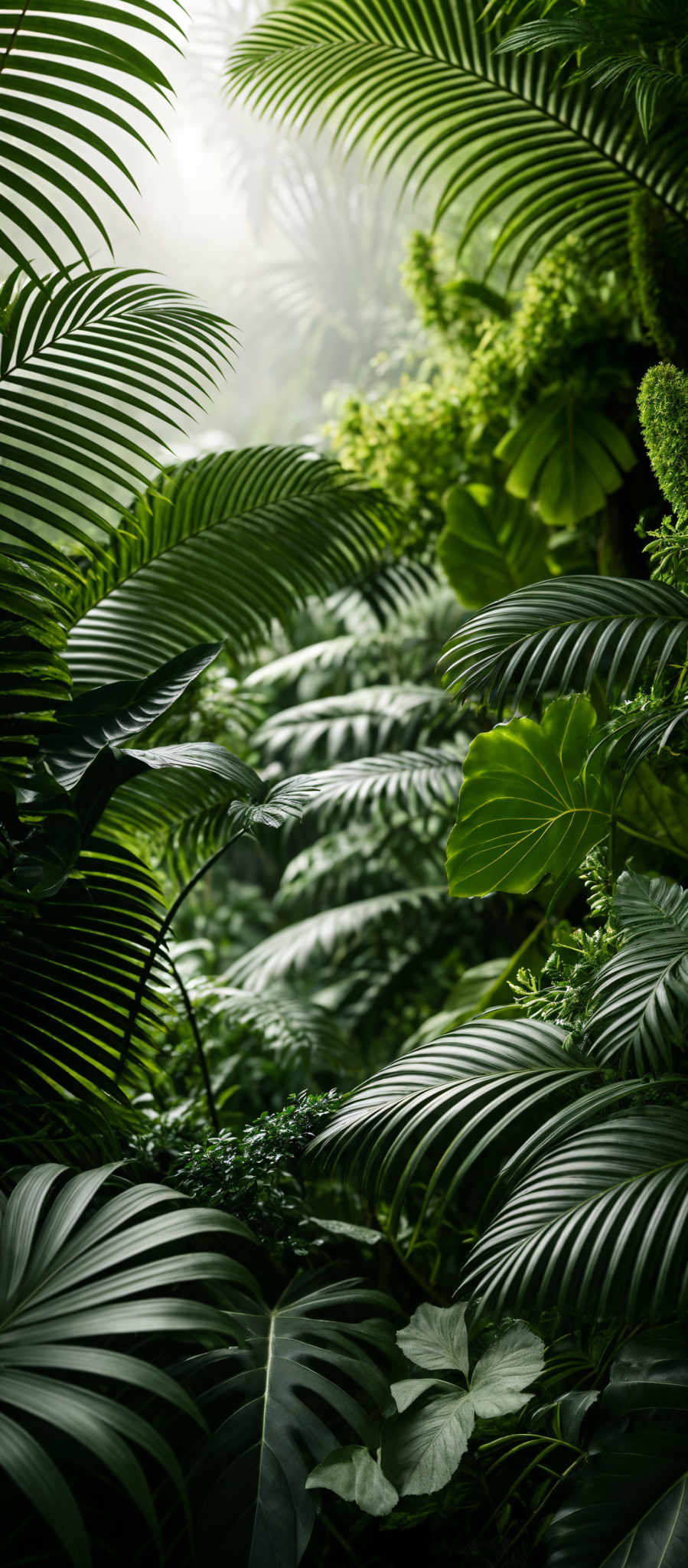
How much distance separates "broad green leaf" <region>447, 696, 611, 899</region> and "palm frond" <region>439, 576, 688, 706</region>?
0.11m

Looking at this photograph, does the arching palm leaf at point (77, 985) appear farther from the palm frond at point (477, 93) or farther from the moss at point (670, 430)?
the palm frond at point (477, 93)

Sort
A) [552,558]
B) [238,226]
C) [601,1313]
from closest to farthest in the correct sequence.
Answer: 1. [601,1313]
2. [552,558]
3. [238,226]

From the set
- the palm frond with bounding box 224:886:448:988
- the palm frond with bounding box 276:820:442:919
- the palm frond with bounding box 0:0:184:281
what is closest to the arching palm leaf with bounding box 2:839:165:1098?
the palm frond with bounding box 0:0:184:281

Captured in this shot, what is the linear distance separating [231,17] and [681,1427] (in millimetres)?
4680

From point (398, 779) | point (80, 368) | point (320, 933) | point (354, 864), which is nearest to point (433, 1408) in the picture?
point (398, 779)

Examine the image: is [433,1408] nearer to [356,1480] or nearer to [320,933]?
[356,1480]

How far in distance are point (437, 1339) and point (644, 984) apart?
1.71 ft

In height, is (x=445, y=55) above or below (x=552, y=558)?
above

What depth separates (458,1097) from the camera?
1.35 m

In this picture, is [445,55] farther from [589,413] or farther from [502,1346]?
[502,1346]

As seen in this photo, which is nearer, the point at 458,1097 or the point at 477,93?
the point at 458,1097

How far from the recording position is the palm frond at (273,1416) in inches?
40.5

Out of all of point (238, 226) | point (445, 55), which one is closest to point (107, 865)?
point (445, 55)

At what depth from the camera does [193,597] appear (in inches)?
87.4
